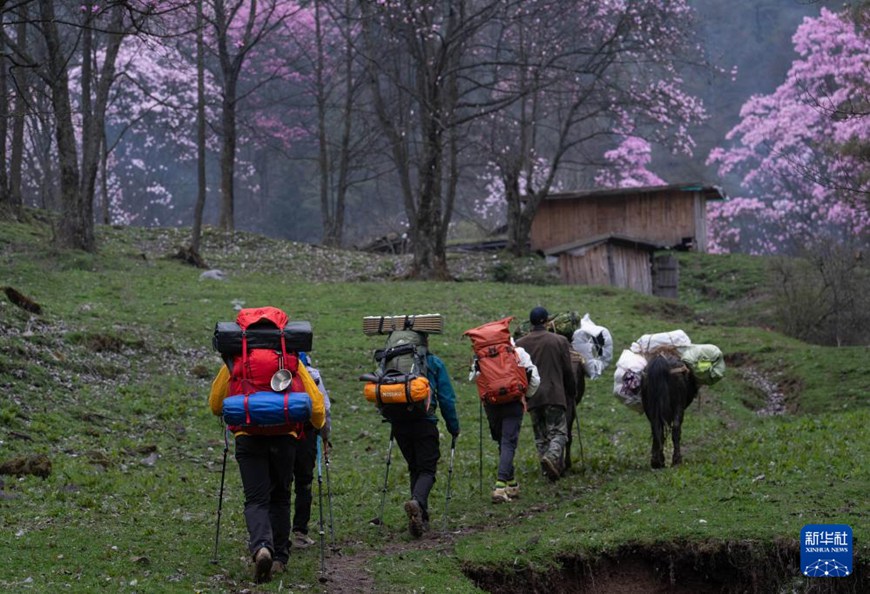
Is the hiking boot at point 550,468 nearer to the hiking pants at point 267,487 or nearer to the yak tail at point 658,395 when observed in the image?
the yak tail at point 658,395

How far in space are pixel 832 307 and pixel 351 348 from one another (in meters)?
14.6

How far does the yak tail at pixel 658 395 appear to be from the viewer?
1326 cm

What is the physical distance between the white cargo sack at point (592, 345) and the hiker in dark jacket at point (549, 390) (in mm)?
1116

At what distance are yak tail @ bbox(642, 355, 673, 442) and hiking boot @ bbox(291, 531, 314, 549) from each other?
17.3 ft

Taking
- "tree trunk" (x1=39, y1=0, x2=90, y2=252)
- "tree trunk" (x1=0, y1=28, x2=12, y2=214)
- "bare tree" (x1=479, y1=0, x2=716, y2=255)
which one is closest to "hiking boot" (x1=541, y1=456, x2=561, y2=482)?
"tree trunk" (x1=39, y1=0, x2=90, y2=252)

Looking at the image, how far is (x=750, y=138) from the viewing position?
170ft

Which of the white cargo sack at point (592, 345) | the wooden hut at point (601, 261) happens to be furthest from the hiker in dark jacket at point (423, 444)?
the wooden hut at point (601, 261)

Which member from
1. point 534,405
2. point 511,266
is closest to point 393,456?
point 534,405

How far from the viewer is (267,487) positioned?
8.37m

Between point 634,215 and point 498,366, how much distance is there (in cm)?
3575

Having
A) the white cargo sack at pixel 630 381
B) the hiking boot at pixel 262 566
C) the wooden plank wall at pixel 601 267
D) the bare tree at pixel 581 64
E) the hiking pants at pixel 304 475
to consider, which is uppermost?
the bare tree at pixel 581 64

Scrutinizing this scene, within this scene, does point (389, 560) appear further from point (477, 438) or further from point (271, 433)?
point (477, 438)

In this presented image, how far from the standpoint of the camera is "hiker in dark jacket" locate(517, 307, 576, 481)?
12883mm

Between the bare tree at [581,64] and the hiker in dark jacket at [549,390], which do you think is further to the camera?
the bare tree at [581,64]
